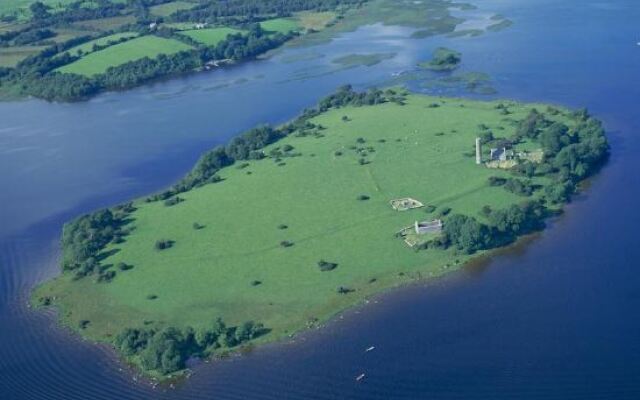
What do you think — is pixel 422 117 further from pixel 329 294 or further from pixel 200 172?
pixel 329 294

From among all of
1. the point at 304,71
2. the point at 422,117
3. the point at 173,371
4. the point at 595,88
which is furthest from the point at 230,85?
the point at 173,371

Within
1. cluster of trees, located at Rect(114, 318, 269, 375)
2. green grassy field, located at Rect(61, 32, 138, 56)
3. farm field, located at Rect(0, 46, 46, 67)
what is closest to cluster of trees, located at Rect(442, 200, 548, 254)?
cluster of trees, located at Rect(114, 318, 269, 375)

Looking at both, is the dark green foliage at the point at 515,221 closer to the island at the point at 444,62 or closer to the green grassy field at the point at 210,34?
the island at the point at 444,62

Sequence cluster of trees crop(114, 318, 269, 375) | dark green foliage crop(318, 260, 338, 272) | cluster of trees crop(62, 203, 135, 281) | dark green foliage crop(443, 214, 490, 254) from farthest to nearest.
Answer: cluster of trees crop(62, 203, 135, 281), dark green foliage crop(443, 214, 490, 254), dark green foliage crop(318, 260, 338, 272), cluster of trees crop(114, 318, 269, 375)

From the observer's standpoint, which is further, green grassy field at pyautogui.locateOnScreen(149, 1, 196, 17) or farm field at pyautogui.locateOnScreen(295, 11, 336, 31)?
green grassy field at pyautogui.locateOnScreen(149, 1, 196, 17)

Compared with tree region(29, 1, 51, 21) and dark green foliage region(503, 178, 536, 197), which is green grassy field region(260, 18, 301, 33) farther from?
dark green foliage region(503, 178, 536, 197)

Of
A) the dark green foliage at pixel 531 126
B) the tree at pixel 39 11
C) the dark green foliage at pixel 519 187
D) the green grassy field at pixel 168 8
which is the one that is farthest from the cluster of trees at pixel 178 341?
the tree at pixel 39 11

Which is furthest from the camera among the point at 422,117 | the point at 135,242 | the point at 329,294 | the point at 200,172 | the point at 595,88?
the point at 595,88

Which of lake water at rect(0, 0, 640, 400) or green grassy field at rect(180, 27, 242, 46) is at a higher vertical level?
green grassy field at rect(180, 27, 242, 46)
